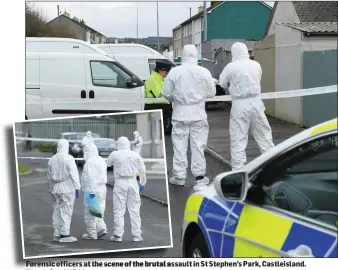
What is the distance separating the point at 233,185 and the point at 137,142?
112cm

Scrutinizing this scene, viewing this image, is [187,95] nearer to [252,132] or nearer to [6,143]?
[252,132]

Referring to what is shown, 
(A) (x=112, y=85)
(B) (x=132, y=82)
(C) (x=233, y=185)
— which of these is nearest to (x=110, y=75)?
(A) (x=112, y=85)

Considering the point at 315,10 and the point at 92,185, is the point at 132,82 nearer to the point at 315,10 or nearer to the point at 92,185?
the point at 92,185

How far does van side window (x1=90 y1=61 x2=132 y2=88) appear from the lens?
322 inches

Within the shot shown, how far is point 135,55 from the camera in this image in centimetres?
783

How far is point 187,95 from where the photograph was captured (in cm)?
601

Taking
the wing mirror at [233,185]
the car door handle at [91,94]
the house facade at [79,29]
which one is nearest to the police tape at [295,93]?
the wing mirror at [233,185]

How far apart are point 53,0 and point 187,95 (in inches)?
72.2

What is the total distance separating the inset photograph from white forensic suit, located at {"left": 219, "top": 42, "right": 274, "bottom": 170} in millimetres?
1010

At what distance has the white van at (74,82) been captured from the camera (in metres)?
5.10

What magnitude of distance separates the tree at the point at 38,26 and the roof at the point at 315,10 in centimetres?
182

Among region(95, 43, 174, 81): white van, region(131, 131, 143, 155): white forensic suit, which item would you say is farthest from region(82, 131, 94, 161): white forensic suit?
region(95, 43, 174, 81): white van

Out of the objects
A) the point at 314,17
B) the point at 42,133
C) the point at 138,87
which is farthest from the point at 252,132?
the point at 138,87

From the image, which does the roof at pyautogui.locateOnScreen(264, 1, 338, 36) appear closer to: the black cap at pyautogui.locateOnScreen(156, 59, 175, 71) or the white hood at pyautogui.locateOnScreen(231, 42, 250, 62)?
the white hood at pyautogui.locateOnScreen(231, 42, 250, 62)
